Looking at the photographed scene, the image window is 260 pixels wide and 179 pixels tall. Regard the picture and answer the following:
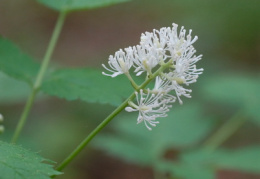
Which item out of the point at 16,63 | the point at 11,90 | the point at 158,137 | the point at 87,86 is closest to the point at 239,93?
the point at 158,137

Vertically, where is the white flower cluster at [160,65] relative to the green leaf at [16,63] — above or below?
below

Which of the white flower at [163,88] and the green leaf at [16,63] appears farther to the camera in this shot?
the green leaf at [16,63]

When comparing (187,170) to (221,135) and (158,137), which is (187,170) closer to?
(158,137)

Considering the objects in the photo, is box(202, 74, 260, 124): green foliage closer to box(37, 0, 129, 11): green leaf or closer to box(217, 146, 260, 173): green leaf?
box(217, 146, 260, 173): green leaf

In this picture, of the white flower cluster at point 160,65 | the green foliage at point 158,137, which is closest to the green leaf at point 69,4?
the white flower cluster at point 160,65

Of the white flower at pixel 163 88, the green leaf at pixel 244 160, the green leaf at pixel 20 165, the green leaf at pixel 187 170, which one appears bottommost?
the green leaf at pixel 20 165

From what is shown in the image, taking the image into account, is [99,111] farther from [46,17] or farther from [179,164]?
[46,17]

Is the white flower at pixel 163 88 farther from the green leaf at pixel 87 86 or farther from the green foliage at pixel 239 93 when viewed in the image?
the green foliage at pixel 239 93
